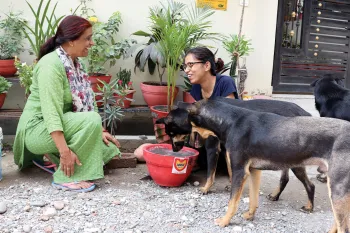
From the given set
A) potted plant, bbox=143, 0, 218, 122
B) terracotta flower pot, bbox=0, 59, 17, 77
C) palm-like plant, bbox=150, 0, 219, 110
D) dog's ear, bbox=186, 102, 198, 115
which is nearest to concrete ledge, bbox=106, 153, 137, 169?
potted plant, bbox=143, 0, 218, 122

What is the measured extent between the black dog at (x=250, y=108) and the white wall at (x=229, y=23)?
97.8 inches

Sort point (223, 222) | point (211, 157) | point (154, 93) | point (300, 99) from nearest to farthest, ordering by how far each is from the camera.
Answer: point (223, 222)
point (211, 157)
point (154, 93)
point (300, 99)

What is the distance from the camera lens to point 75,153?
3.66 meters

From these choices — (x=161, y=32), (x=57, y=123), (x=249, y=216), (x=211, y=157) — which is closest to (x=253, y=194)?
(x=249, y=216)

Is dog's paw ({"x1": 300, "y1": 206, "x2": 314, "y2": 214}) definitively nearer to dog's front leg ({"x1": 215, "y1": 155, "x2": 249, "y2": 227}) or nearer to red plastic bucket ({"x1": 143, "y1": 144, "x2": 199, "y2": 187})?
dog's front leg ({"x1": 215, "y1": 155, "x2": 249, "y2": 227})

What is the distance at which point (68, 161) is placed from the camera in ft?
11.8

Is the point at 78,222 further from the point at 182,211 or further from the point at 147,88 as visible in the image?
the point at 147,88

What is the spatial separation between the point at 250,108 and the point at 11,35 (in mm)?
3576

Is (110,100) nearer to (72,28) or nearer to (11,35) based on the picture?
(72,28)

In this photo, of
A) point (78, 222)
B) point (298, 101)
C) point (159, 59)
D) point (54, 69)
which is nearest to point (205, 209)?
point (78, 222)

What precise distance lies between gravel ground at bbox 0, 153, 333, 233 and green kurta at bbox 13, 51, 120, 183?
27 cm

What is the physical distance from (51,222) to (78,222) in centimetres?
20

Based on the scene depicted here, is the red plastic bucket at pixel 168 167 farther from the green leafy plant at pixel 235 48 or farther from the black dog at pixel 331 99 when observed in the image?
the green leafy plant at pixel 235 48

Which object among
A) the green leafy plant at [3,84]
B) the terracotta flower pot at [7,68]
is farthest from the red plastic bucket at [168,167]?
the terracotta flower pot at [7,68]
